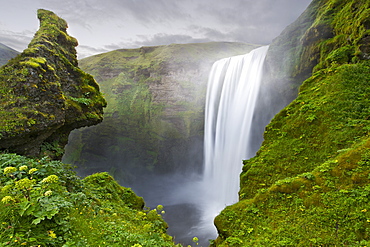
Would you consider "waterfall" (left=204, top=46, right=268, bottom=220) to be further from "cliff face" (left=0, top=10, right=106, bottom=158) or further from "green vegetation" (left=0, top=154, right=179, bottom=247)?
"green vegetation" (left=0, top=154, right=179, bottom=247)

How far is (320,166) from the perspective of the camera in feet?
18.4

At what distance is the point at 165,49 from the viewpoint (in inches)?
2071

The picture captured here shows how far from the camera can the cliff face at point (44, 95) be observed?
7.32m

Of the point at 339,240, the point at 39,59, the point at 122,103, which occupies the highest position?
the point at 122,103

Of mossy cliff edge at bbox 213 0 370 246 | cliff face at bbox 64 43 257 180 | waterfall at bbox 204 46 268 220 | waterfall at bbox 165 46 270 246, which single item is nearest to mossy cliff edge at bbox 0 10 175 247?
mossy cliff edge at bbox 213 0 370 246

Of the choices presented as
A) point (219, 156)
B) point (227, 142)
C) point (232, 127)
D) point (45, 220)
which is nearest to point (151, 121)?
point (219, 156)

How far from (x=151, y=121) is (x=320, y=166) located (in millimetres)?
36700

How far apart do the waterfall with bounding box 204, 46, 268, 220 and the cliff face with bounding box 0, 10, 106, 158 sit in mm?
15040

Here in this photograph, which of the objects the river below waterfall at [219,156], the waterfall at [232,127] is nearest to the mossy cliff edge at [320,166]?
the waterfall at [232,127]

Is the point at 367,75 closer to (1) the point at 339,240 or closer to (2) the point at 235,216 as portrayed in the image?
(1) the point at 339,240

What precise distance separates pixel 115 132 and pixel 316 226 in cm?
3923

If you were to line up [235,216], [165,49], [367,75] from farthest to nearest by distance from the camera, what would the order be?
1. [165,49]
2. [367,75]
3. [235,216]

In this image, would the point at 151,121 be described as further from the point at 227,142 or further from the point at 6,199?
the point at 6,199

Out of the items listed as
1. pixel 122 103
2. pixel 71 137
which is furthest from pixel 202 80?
pixel 71 137
